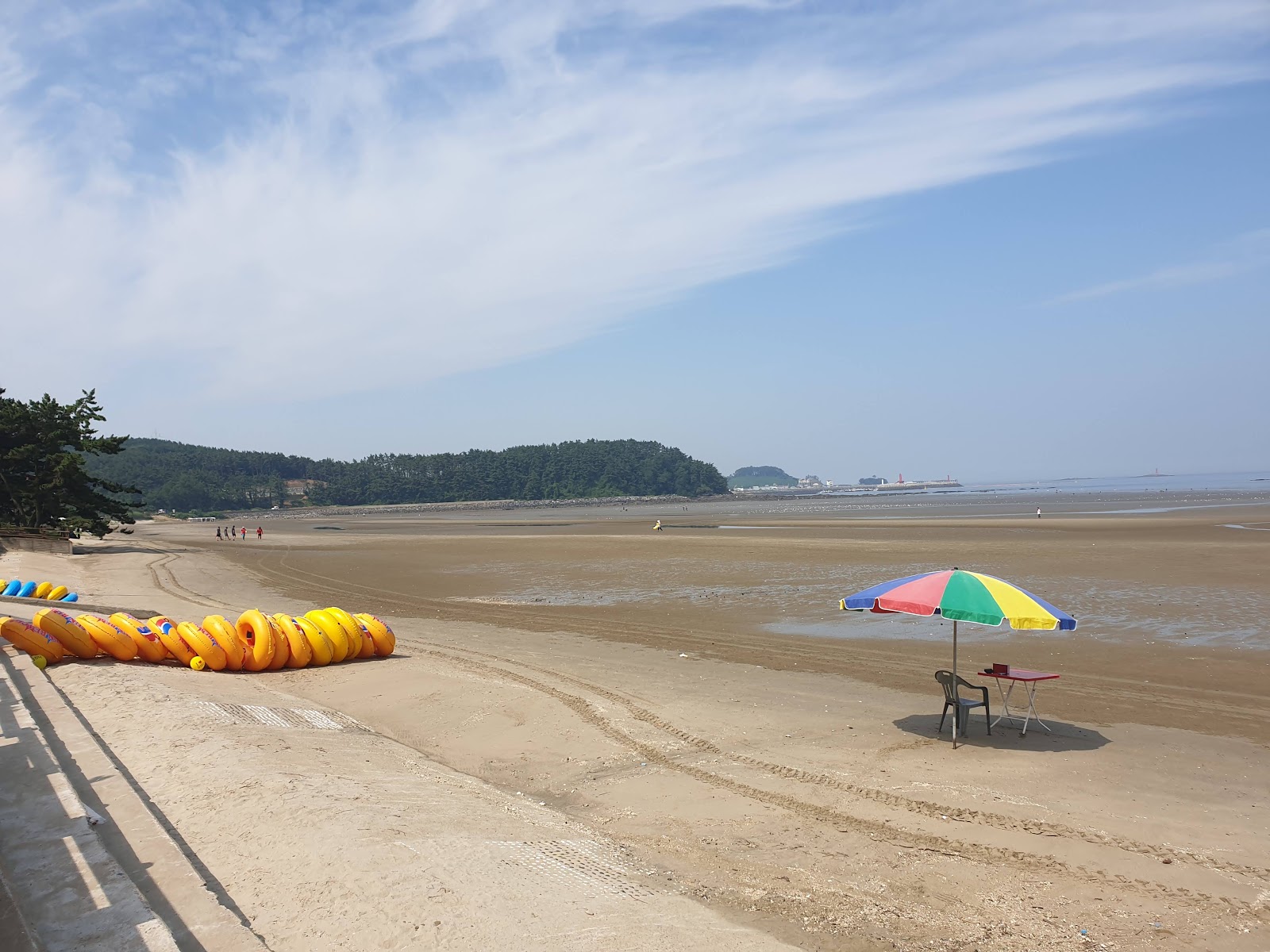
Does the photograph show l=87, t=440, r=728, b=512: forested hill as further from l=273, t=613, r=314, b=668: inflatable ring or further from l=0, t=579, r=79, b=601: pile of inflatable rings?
l=273, t=613, r=314, b=668: inflatable ring

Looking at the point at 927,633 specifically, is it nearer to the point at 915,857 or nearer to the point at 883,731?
the point at 883,731

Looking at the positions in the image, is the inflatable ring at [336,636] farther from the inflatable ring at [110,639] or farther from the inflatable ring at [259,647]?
the inflatable ring at [110,639]

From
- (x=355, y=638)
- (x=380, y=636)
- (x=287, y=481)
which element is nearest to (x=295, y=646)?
(x=355, y=638)

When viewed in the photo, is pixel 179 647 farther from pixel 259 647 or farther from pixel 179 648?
pixel 259 647

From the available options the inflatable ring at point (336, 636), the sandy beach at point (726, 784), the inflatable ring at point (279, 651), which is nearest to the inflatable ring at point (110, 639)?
the sandy beach at point (726, 784)

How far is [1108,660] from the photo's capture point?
1391 centimetres

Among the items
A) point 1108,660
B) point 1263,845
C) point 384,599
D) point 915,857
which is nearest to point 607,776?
point 915,857

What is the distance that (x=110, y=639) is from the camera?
12547mm

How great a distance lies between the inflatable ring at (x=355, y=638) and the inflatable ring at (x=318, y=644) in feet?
1.06

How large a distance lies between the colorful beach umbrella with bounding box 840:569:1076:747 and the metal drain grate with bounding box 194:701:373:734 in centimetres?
625

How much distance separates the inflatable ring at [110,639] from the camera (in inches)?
492

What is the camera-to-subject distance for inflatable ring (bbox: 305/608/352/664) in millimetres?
13945

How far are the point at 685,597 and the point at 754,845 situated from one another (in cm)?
1624

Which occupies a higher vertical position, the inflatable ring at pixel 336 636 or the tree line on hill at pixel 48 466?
the tree line on hill at pixel 48 466
